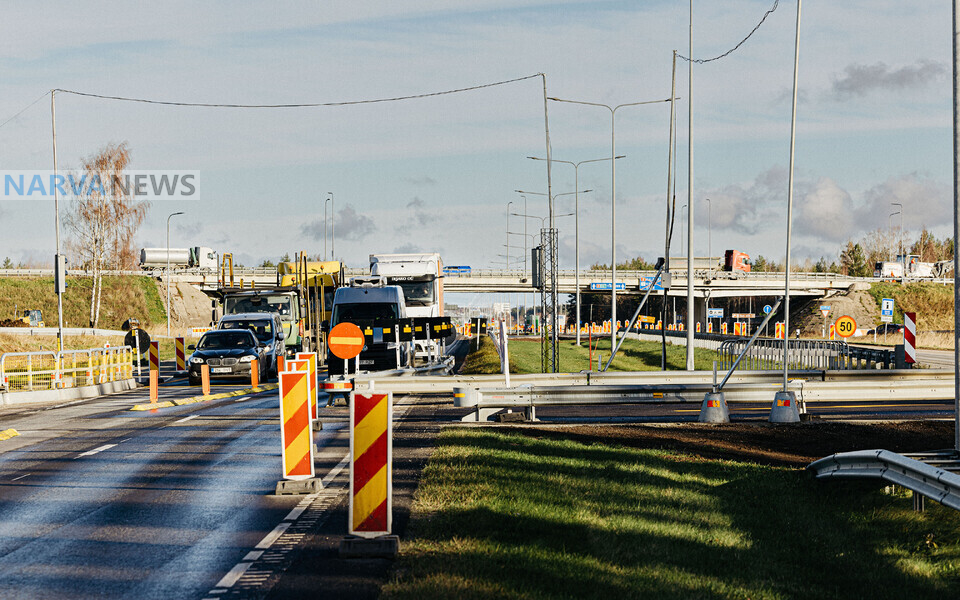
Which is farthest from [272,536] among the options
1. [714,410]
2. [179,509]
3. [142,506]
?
[714,410]

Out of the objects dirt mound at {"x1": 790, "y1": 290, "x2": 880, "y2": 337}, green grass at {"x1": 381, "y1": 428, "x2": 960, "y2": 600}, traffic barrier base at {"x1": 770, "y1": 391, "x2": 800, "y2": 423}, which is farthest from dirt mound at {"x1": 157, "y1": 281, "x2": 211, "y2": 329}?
green grass at {"x1": 381, "y1": 428, "x2": 960, "y2": 600}

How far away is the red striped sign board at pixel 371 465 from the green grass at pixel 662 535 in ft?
1.24

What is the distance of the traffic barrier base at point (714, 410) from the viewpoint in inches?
651

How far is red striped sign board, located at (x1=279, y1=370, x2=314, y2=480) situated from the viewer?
1040 cm

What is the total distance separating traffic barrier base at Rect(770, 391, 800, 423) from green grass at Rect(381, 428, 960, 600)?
4.62 m

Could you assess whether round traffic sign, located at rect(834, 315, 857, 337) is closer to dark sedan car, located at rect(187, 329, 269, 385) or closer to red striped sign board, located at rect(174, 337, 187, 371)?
dark sedan car, located at rect(187, 329, 269, 385)

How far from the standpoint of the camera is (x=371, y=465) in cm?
782

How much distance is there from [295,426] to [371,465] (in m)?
2.91

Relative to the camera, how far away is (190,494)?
10.5 meters

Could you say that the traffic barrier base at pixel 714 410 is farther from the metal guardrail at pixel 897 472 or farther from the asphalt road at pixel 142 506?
the asphalt road at pixel 142 506

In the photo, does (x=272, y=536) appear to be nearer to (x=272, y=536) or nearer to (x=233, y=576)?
(x=272, y=536)

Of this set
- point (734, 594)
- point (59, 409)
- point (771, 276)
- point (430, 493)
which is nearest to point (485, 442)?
point (430, 493)

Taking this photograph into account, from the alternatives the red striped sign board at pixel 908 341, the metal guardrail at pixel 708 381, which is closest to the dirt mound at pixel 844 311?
the red striped sign board at pixel 908 341

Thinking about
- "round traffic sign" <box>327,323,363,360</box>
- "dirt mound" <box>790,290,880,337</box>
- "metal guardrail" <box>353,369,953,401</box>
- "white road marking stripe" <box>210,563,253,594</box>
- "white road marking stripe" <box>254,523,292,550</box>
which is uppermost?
"round traffic sign" <box>327,323,363,360</box>
